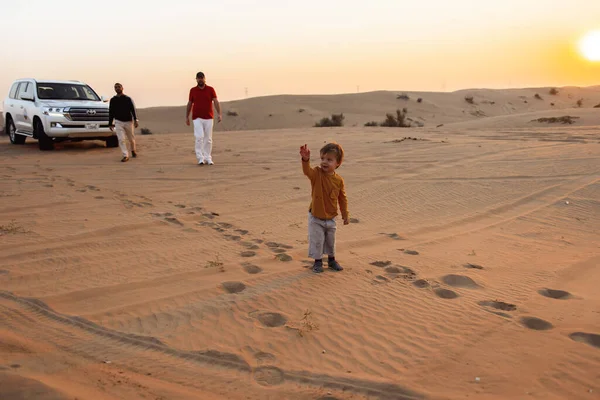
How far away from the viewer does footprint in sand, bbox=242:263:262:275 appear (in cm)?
468

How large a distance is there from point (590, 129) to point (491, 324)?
14197mm

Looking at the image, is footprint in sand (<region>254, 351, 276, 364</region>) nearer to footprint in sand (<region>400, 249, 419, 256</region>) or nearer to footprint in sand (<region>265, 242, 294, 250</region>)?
footprint in sand (<region>265, 242, 294, 250</region>)

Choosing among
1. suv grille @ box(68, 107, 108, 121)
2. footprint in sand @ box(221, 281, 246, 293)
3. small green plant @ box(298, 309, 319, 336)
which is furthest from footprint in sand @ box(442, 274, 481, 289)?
suv grille @ box(68, 107, 108, 121)

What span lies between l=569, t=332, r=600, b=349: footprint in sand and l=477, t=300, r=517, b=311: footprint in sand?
1.75 ft

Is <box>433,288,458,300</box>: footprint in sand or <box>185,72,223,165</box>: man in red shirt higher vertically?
<box>185,72,223,165</box>: man in red shirt

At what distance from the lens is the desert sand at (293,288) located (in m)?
2.96

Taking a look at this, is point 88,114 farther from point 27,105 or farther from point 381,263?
point 381,263

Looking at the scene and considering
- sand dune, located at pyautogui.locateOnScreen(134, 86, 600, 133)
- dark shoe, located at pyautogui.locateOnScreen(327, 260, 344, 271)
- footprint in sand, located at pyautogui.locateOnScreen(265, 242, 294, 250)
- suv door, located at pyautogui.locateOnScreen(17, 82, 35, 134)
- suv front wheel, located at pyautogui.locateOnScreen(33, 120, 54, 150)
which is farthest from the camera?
sand dune, located at pyautogui.locateOnScreen(134, 86, 600, 133)

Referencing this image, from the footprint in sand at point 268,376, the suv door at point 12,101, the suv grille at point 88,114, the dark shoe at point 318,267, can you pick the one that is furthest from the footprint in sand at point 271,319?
the suv door at point 12,101

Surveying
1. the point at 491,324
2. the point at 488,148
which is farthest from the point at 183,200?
the point at 488,148

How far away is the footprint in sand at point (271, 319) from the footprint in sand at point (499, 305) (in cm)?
166

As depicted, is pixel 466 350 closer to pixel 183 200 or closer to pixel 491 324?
pixel 491 324

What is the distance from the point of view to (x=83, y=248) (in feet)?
17.2

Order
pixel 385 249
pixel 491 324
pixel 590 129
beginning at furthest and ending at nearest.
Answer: pixel 590 129
pixel 385 249
pixel 491 324
